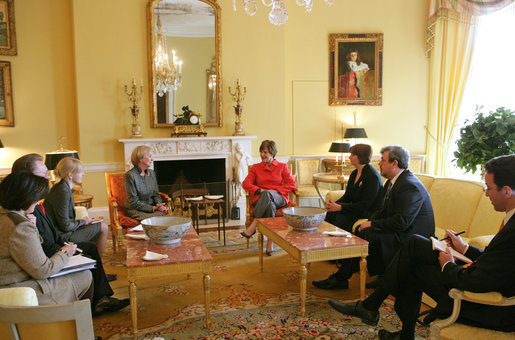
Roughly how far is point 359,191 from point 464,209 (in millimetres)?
941

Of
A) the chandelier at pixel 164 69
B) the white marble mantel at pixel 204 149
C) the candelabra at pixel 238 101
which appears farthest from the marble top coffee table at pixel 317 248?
the chandelier at pixel 164 69

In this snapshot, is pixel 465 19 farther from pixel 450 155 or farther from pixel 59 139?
pixel 59 139

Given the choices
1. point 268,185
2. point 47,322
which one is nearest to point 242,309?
point 47,322

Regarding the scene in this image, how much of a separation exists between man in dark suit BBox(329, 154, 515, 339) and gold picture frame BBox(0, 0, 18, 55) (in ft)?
19.1

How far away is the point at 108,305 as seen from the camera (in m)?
3.03

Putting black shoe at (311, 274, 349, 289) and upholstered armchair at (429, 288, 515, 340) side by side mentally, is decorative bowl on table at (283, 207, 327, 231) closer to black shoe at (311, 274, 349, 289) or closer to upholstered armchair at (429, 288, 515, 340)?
black shoe at (311, 274, 349, 289)

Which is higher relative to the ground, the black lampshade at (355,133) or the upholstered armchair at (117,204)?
the black lampshade at (355,133)

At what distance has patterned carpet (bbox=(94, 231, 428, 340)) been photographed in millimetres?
2699

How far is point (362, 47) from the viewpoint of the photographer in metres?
7.02

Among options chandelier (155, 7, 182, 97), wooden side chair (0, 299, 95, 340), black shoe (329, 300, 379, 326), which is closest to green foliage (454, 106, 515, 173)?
black shoe (329, 300, 379, 326)

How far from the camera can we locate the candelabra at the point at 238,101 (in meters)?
6.31

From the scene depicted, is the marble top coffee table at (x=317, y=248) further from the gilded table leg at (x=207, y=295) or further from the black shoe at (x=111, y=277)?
the black shoe at (x=111, y=277)

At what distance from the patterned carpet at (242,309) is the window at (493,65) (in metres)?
4.20

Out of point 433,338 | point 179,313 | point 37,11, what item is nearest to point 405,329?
point 433,338
